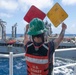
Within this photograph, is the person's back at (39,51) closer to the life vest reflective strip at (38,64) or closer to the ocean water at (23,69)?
the life vest reflective strip at (38,64)

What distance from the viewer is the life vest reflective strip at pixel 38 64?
213cm

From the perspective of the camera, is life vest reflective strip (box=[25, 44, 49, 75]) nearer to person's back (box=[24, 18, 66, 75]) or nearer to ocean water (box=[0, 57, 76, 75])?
person's back (box=[24, 18, 66, 75])

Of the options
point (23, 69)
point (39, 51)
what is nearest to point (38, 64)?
point (39, 51)

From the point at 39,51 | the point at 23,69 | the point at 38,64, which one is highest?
the point at 39,51

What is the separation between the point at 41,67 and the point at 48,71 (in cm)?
9

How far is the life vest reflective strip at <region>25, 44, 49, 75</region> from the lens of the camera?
2.13m

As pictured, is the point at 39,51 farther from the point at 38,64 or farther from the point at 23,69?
the point at 23,69

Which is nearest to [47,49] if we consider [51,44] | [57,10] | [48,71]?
[51,44]

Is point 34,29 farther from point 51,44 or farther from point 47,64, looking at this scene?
point 47,64

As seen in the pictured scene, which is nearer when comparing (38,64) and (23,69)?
(38,64)

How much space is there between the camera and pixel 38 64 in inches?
84.7

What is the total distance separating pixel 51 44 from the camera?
2.15 meters

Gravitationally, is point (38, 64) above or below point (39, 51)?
below

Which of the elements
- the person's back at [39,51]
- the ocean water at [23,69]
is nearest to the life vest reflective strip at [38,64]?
the person's back at [39,51]
